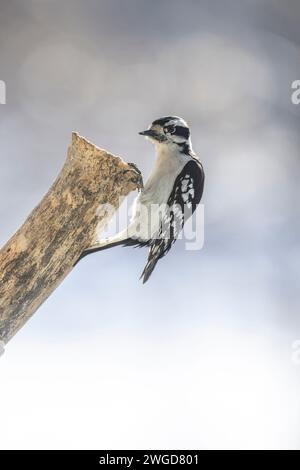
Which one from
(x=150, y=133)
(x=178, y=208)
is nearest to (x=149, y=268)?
(x=178, y=208)

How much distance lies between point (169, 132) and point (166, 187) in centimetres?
19

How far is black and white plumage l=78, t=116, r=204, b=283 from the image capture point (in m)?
1.49

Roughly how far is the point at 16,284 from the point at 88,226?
0.24 metres

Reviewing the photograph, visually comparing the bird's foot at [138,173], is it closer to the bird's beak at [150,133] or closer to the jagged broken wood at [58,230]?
the jagged broken wood at [58,230]

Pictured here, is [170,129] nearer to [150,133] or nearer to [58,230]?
[150,133]

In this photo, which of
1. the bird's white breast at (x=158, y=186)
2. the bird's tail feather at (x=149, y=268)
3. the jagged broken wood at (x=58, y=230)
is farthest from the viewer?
the bird's tail feather at (x=149, y=268)

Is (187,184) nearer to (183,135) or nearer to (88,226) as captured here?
(183,135)

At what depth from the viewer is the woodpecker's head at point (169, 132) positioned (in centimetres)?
150

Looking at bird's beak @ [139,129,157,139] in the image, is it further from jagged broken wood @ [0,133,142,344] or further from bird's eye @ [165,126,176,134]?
jagged broken wood @ [0,133,142,344]

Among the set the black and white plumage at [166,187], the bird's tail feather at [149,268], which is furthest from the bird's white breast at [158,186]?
the bird's tail feather at [149,268]

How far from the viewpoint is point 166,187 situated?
1.49 m

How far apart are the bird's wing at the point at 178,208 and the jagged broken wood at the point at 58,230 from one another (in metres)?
0.34
